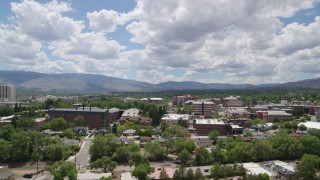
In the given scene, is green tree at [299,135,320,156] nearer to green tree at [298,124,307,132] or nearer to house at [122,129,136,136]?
green tree at [298,124,307,132]

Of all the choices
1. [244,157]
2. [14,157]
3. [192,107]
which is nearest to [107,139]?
[14,157]

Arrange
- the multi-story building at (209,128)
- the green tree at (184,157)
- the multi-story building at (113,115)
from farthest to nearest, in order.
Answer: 1. the multi-story building at (113,115)
2. the multi-story building at (209,128)
3. the green tree at (184,157)

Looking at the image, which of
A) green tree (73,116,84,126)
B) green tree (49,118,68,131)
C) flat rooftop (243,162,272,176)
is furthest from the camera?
green tree (73,116,84,126)

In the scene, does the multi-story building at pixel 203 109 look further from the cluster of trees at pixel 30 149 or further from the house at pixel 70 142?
the cluster of trees at pixel 30 149

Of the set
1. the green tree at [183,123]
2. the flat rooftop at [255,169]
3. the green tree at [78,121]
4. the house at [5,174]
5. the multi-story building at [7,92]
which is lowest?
the flat rooftop at [255,169]

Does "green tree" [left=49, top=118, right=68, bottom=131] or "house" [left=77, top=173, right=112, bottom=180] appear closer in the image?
"house" [left=77, top=173, right=112, bottom=180]

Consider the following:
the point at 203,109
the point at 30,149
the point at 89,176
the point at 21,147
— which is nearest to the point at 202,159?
the point at 89,176

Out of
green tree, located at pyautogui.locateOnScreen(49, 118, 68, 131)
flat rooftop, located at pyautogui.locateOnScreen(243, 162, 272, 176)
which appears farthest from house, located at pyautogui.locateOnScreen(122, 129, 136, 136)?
flat rooftop, located at pyautogui.locateOnScreen(243, 162, 272, 176)

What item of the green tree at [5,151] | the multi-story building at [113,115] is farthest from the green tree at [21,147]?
the multi-story building at [113,115]

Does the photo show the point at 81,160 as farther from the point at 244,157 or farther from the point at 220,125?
the point at 220,125

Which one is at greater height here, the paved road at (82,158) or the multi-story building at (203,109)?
the multi-story building at (203,109)

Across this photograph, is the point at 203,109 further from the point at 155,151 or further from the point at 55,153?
the point at 55,153
